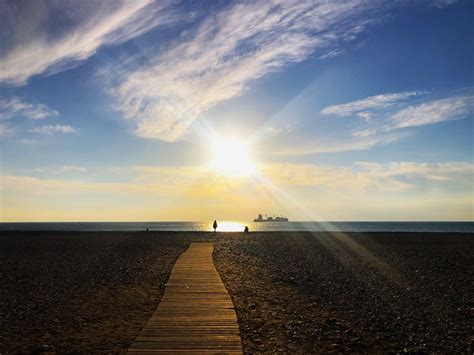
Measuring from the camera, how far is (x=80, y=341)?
10977 mm

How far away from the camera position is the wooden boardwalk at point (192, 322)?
9797 mm

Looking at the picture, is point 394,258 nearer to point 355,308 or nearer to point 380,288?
point 380,288

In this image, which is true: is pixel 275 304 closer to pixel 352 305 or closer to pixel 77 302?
pixel 352 305

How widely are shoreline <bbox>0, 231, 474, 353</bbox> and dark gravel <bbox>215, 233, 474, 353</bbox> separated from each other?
0.04 meters

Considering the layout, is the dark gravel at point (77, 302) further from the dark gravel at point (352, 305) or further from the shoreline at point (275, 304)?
the dark gravel at point (352, 305)

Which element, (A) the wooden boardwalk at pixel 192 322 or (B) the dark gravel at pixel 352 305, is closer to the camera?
(A) the wooden boardwalk at pixel 192 322

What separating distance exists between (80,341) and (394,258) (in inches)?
1031

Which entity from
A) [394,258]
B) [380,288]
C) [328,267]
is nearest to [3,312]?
[380,288]

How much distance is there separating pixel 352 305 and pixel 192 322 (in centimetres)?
673

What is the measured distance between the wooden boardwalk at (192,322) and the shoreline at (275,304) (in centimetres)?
55

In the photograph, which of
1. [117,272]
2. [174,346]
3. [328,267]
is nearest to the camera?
[174,346]

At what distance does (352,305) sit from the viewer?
15.1 meters

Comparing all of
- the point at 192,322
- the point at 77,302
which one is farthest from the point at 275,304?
the point at 77,302

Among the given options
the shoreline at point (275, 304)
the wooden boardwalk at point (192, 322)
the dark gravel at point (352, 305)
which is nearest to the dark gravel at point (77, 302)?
the shoreline at point (275, 304)
